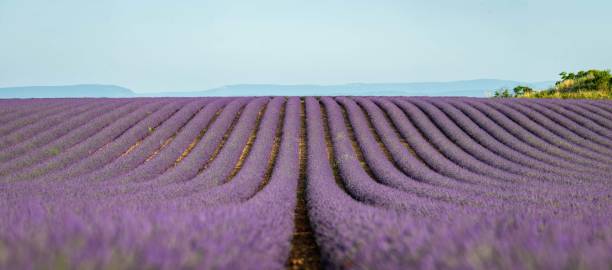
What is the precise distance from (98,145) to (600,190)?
1251 cm

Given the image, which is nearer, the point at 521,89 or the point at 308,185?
the point at 308,185

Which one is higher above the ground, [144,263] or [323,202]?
[144,263]

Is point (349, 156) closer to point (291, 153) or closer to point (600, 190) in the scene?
point (291, 153)

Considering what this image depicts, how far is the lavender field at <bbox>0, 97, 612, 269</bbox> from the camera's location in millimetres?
2477

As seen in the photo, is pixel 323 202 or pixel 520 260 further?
pixel 323 202

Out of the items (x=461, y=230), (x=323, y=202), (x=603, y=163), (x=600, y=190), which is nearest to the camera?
(x=461, y=230)

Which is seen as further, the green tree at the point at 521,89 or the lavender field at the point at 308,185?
the green tree at the point at 521,89

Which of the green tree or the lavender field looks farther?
the green tree

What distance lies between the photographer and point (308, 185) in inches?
345

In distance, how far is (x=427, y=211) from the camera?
516 cm

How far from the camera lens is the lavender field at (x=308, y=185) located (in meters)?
2.48

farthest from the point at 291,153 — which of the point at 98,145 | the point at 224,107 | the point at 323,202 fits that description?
the point at 224,107

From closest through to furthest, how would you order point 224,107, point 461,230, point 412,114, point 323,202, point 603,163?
1. point 461,230
2. point 323,202
3. point 603,163
4. point 412,114
5. point 224,107

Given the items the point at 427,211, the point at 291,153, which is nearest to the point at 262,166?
the point at 291,153
